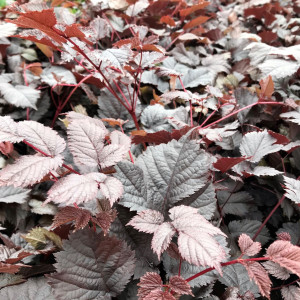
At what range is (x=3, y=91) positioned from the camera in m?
1.05

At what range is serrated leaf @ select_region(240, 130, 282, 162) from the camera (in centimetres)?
85

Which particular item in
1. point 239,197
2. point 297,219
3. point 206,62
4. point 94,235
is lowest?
point 297,219

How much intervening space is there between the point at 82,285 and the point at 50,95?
856mm

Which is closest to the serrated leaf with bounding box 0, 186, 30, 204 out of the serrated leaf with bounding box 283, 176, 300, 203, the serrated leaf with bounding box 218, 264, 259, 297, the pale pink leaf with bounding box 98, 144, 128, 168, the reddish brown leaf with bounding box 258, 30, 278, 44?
the pale pink leaf with bounding box 98, 144, 128, 168

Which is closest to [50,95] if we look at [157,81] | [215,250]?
[157,81]

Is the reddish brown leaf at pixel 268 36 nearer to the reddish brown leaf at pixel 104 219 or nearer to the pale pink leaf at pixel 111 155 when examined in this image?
the pale pink leaf at pixel 111 155

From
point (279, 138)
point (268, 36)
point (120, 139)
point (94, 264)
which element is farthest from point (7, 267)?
point (268, 36)

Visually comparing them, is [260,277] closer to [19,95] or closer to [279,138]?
[279,138]

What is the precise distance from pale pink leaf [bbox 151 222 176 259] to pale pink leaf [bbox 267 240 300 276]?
20 cm

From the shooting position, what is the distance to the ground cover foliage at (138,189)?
579 mm

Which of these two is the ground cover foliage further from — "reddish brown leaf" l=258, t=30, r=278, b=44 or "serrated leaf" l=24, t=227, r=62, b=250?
"reddish brown leaf" l=258, t=30, r=278, b=44

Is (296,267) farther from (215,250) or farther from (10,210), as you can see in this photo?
(10,210)

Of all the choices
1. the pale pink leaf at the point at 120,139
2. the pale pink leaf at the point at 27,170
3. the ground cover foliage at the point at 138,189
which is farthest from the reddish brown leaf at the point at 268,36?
the pale pink leaf at the point at 27,170

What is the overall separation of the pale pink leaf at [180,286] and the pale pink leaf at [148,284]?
1.0 inches
